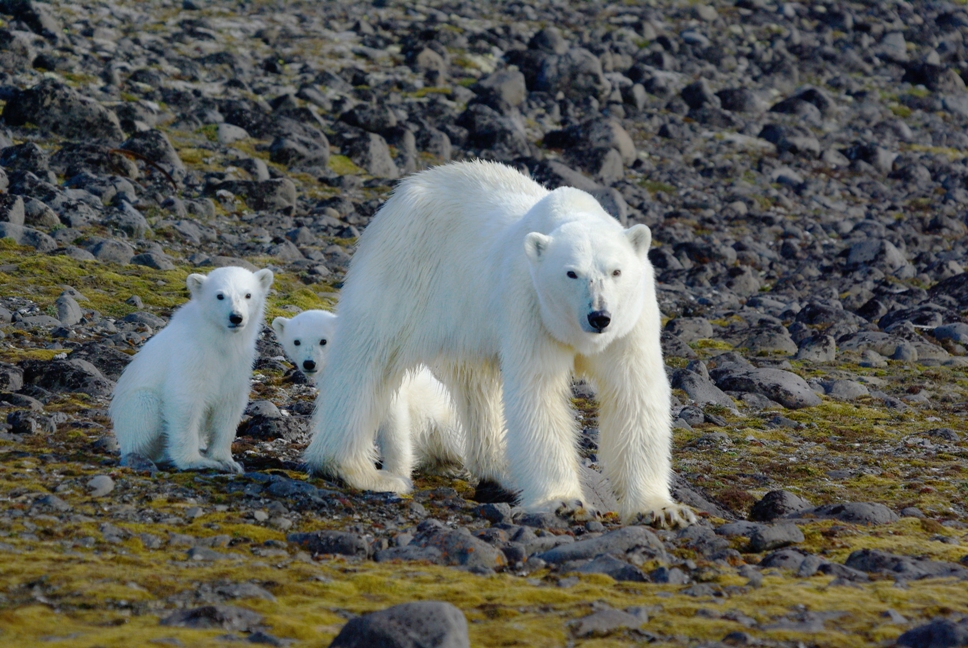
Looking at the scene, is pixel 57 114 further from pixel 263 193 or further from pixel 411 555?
pixel 411 555

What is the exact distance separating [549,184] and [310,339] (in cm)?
946

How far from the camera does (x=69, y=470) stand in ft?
19.5

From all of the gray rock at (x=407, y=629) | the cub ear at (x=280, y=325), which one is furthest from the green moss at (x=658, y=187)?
the gray rock at (x=407, y=629)

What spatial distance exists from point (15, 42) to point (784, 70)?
17.4 meters

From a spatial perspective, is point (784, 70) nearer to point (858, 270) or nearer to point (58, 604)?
point (858, 270)

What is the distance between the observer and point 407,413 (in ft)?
23.6

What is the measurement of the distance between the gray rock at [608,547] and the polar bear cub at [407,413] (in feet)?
7.53

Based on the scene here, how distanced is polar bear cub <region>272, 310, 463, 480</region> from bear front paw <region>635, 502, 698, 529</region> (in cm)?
186

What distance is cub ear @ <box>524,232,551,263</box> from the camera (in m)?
5.57

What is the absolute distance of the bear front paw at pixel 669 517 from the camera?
18.6 feet

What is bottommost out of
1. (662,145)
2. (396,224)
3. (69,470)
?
(69,470)

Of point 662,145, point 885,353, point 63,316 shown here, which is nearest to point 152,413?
point 63,316

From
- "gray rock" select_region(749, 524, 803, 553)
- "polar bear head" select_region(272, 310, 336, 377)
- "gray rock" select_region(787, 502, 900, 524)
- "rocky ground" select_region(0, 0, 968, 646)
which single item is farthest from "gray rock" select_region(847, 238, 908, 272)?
"gray rock" select_region(749, 524, 803, 553)

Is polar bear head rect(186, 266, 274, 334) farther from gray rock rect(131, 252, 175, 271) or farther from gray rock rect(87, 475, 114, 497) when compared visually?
gray rock rect(131, 252, 175, 271)
